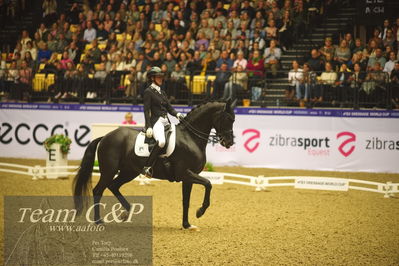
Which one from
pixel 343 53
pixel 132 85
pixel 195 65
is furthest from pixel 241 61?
pixel 132 85

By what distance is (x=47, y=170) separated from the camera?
1683 centimetres

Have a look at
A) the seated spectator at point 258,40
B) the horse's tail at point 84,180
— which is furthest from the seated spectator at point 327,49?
the horse's tail at point 84,180

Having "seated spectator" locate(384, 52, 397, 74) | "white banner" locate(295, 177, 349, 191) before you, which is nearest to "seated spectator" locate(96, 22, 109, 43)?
"seated spectator" locate(384, 52, 397, 74)

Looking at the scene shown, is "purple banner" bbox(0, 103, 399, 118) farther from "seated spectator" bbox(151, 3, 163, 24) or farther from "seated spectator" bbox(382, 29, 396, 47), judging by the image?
"seated spectator" bbox(151, 3, 163, 24)

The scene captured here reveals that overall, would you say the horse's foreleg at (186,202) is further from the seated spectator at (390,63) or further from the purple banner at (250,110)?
the seated spectator at (390,63)

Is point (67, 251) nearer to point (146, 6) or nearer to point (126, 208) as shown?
point (126, 208)

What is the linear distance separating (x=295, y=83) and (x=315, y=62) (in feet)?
3.32

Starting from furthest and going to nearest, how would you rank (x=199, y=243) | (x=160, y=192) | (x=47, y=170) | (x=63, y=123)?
1. (x=63, y=123)
2. (x=47, y=170)
3. (x=160, y=192)
4. (x=199, y=243)

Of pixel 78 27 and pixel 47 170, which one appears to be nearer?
pixel 47 170

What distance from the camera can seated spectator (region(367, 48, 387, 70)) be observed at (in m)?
18.0

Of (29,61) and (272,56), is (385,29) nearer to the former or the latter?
(272,56)

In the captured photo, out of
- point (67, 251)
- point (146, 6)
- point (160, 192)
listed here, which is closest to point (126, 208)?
point (67, 251)

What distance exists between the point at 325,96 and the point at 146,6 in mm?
8809

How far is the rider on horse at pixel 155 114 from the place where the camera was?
9773 millimetres
